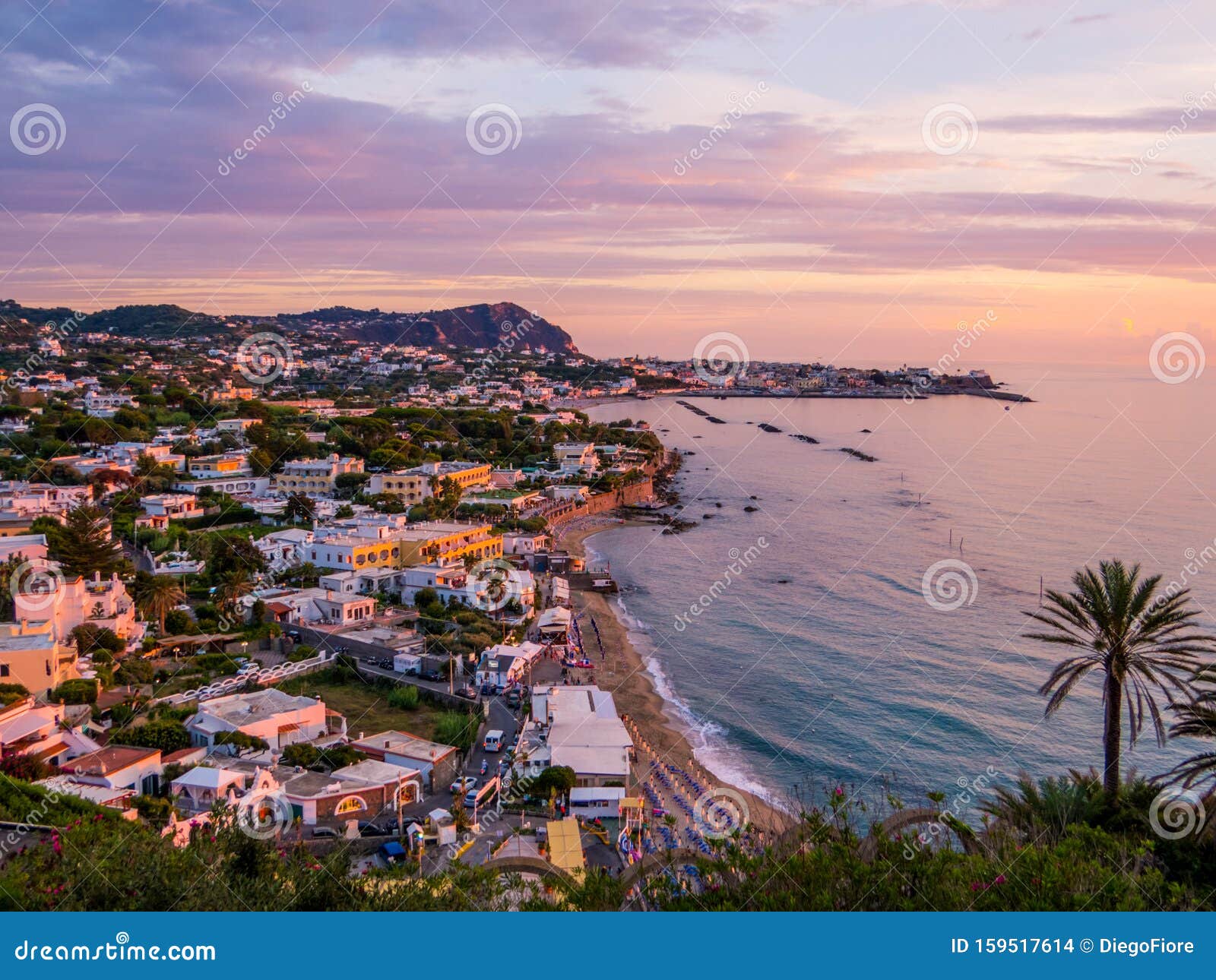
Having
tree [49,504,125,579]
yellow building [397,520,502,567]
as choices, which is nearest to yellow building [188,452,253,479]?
yellow building [397,520,502,567]

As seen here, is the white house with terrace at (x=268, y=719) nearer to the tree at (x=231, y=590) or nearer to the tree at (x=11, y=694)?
the tree at (x=11, y=694)

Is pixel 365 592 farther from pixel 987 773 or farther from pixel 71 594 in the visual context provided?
pixel 987 773

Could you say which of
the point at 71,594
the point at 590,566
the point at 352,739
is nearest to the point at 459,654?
the point at 352,739

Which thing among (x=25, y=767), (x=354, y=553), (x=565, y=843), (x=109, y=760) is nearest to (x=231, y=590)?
(x=354, y=553)

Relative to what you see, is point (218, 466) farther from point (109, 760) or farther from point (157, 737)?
point (109, 760)

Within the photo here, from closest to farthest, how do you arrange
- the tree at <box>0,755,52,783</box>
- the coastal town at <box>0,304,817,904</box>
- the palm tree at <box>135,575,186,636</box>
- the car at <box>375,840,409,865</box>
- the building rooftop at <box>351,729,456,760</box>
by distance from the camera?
the car at <box>375,840,409,865</box> < the tree at <box>0,755,52,783</box> < the coastal town at <box>0,304,817,904</box> < the building rooftop at <box>351,729,456,760</box> < the palm tree at <box>135,575,186,636</box>

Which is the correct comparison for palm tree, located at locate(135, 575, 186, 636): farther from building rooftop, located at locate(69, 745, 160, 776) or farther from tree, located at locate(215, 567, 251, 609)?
building rooftop, located at locate(69, 745, 160, 776)
